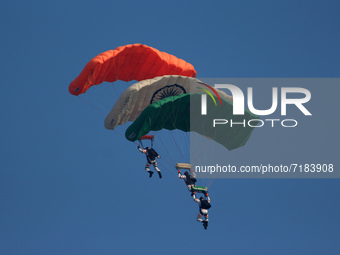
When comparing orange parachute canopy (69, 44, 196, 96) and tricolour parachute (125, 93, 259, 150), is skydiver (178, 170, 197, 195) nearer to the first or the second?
tricolour parachute (125, 93, 259, 150)

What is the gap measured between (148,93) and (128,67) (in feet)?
6.42

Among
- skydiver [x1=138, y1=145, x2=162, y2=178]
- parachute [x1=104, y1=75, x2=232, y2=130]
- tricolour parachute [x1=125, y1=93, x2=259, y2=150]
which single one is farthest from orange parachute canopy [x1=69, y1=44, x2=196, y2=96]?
skydiver [x1=138, y1=145, x2=162, y2=178]

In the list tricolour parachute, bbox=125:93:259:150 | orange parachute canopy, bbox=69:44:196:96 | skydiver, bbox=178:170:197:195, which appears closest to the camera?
tricolour parachute, bbox=125:93:259:150

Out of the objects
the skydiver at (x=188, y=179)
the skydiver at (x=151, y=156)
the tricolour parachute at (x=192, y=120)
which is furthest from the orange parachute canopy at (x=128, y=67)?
the skydiver at (x=188, y=179)

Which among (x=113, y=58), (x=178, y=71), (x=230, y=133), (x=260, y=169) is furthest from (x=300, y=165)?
(x=113, y=58)

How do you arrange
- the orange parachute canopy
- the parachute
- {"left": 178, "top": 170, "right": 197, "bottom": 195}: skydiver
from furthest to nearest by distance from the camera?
the orange parachute canopy → {"left": 178, "top": 170, "right": 197, "bottom": 195}: skydiver → the parachute

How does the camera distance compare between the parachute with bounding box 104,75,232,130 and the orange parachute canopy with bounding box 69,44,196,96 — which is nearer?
the parachute with bounding box 104,75,232,130

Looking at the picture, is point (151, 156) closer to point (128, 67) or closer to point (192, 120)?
point (192, 120)

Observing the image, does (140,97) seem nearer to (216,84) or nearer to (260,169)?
(216,84)

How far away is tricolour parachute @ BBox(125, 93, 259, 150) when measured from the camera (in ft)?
95.8

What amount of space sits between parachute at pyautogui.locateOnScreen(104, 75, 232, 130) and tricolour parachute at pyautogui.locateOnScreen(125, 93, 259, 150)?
2.29 feet

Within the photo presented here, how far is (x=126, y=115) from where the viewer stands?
30.4 meters

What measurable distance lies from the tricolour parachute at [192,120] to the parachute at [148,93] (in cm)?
70

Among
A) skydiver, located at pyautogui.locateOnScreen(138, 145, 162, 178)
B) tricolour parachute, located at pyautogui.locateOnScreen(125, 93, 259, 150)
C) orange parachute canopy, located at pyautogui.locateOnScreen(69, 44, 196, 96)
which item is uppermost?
orange parachute canopy, located at pyautogui.locateOnScreen(69, 44, 196, 96)
